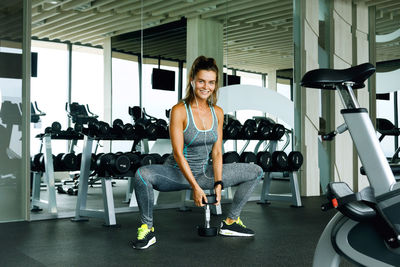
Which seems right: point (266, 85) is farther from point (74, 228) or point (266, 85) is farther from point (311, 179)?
point (74, 228)

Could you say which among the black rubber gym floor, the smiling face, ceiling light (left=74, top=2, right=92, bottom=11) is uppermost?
ceiling light (left=74, top=2, right=92, bottom=11)

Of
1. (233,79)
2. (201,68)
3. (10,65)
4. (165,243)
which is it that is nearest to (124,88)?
(10,65)

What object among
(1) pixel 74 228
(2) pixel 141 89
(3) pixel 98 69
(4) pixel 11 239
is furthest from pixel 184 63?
(4) pixel 11 239

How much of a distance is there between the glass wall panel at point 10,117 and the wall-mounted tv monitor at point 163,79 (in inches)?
50.0

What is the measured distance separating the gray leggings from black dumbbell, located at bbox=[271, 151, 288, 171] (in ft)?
4.93

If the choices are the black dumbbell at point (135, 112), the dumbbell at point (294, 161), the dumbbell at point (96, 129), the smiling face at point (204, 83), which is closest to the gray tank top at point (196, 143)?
the smiling face at point (204, 83)

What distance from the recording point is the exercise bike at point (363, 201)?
1.15 metres

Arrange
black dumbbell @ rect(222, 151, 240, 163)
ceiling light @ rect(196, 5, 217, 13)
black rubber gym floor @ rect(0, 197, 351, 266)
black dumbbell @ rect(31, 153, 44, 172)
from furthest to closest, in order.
Answer: 1. ceiling light @ rect(196, 5, 217, 13)
2. black dumbbell @ rect(222, 151, 240, 163)
3. black dumbbell @ rect(31, 153, 44, 172)
4. black rubber gym floor @ rect(0, 197, 351, 266)

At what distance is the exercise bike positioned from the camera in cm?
115

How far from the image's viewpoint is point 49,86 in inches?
144

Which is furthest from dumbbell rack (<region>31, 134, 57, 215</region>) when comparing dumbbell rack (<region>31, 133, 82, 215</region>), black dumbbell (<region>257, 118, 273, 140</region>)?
black dumbbell (<region>257, 118, 273, 140</region>)

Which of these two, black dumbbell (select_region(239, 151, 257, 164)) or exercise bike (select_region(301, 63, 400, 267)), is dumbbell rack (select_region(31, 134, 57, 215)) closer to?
black dumbbell (select_region(239, 151, 257, 164))

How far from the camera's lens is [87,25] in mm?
4004

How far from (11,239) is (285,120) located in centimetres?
327
